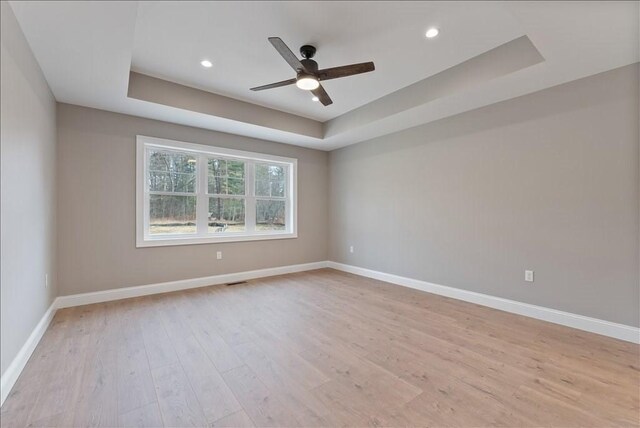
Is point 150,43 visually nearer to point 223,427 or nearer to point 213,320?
point 213,320

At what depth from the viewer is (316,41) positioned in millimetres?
2691

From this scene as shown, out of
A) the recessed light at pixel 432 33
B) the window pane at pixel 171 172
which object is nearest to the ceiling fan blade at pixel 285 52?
the recessed light at pixel 432 33

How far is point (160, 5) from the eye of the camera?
222 cm

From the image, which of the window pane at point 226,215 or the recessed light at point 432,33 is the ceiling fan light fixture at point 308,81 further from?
the window pane at point 226,215

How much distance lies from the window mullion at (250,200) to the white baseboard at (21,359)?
2.80 m

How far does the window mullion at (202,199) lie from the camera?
14.8 ft

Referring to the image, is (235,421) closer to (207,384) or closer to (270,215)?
(207,384)

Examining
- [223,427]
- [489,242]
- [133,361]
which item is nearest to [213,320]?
[133,361]

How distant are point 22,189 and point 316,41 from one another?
275 cm

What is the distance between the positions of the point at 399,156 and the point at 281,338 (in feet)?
11.0

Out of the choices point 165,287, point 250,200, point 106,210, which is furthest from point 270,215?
point 106,210

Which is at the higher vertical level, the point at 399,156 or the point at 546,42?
the point at 546,42

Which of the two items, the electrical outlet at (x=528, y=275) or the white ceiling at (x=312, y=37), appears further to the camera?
the electrical outlet at (x=528, y=275)

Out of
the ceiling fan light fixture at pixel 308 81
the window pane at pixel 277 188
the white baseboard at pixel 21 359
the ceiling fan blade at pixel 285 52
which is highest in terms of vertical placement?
the ceiling fan blade at pixel 285 52
